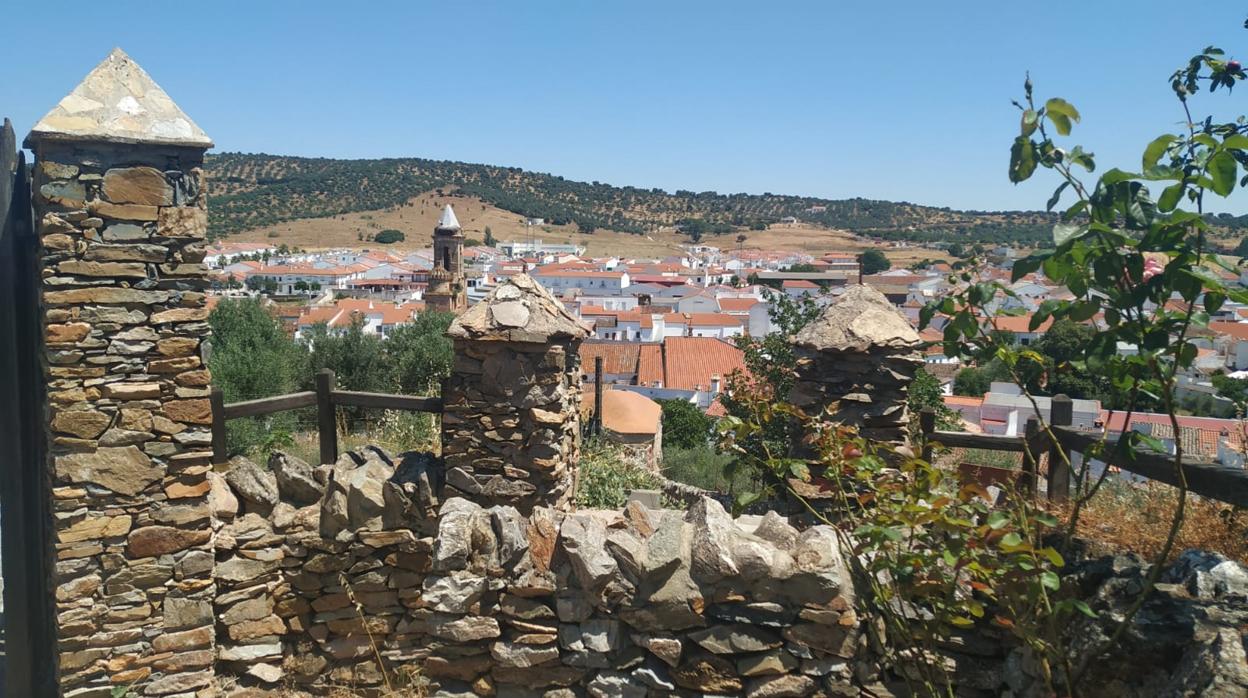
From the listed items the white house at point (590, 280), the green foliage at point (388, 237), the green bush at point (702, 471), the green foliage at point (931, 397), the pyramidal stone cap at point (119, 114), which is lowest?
the green bush at point (702, 471)

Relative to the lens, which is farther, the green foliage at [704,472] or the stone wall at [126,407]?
the green foliage at [704,472]

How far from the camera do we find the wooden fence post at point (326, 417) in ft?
17.1

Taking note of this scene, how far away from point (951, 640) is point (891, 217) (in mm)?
130227

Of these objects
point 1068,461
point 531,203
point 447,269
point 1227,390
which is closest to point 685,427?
point 1227,390

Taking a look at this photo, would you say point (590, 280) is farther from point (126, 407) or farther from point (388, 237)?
point (126, 407)

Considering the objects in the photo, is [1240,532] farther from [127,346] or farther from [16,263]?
[16,263]

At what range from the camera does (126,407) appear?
13.3 feet

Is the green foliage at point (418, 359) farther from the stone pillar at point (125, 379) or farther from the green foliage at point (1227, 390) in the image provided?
the green foliage at point (1227, 390)

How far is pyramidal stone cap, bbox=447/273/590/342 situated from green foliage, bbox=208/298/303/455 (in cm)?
458

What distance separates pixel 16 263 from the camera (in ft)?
13.6

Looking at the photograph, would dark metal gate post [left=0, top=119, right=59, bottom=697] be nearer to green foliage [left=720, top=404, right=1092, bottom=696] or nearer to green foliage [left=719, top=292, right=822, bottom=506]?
green foliage [left=720, top=404, right=1092, bottom=696]

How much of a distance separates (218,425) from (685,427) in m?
16.4

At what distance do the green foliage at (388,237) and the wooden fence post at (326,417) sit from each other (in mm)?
93831

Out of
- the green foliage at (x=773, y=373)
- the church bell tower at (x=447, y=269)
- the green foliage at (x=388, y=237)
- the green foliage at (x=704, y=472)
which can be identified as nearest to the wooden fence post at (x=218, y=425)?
the green foliage at (x=773, y=373)
